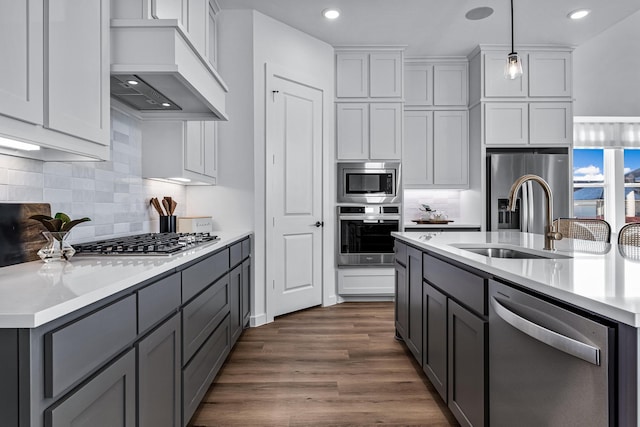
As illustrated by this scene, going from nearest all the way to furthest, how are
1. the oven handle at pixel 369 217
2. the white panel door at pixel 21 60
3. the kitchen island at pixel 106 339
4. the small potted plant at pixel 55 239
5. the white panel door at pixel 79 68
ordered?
1. the kitchen island at pixel 106 339
2. the white panel door at pixel 21 60
3. the white panel door at pixel 79 68
4. the small potted plant at pixel 55 239
5. the oven handle at pixel 369 217

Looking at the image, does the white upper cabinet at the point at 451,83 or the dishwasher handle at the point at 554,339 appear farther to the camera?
the white upper cabinet at the point at 451,83

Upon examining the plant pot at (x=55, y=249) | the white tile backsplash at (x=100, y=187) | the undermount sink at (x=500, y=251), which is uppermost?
the white tile backsplash at (x=100, y=187)

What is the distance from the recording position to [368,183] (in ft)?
14.9

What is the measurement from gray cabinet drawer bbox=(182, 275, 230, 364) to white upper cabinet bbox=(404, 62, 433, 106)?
3443 mm

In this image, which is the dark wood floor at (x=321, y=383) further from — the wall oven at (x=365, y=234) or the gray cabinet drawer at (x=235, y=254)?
the wall oven at (x=365, y=234)

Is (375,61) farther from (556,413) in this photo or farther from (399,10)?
(556,413)

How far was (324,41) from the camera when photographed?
4363 millimetres

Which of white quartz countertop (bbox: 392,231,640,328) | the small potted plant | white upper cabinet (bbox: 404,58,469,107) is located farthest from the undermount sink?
white upper cabinet (bbox: 404,58,469,107)

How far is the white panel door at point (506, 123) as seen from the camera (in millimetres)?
4621

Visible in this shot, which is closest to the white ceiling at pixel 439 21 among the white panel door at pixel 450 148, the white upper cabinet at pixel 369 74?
the white upper cabinet at pixel 369 74

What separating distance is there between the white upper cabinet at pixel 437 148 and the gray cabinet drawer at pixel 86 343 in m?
4.16

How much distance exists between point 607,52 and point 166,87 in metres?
5.43

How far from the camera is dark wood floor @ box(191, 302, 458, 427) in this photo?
2.04 m

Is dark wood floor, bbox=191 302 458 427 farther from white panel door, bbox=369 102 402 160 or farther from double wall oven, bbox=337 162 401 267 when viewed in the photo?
white panel door, bbox=369 102 402 160
